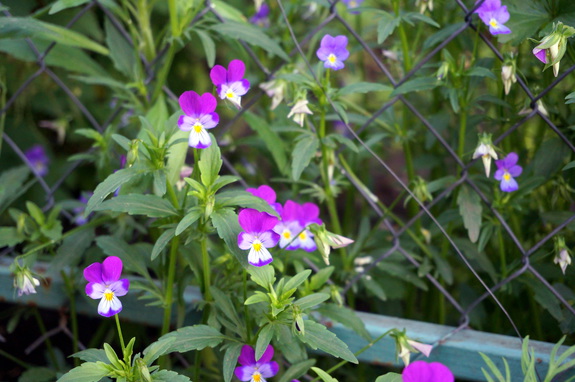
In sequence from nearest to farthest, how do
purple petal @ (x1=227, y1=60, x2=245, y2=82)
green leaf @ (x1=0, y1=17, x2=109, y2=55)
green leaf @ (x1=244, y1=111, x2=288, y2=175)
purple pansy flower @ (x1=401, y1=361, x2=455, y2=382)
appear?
purple pansy flower @ (x1=401, y1=361, x2=455, y2=382)
purple petal @ (x1=227, y1=60, x2=245, y2=82)
green leaf @ (x1=0, y1=17, x2=109, y2=55)
green leaf @ (x1=244, y1=111, x2=288, y2=175)

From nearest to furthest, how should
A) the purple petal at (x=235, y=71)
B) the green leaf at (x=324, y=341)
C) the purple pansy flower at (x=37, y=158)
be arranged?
the green leaf at (x=324, y=341) < the purple petal at (x=235, y=71) < the purple pansy flower at (x=37, y=158)

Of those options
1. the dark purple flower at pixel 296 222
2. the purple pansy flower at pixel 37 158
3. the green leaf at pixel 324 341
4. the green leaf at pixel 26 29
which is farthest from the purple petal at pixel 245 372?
the purple pansy flower at pixel 37 158

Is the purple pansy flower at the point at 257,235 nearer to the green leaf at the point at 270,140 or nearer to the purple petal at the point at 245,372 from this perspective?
the purple petal at the point at 245,372

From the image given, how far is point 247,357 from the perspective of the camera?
3.97ft

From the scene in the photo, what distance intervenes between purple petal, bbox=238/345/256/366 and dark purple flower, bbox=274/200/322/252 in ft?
0.81

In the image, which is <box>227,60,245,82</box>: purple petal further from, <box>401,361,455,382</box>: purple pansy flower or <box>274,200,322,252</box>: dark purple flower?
<box>401,361,455,382</box>: purple pansy flower

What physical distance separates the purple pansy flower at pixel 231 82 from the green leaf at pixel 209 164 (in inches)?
3.4

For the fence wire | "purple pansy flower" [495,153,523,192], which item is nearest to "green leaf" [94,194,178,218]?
the fence wire

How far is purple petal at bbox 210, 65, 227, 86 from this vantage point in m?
1.17

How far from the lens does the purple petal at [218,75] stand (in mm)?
1165

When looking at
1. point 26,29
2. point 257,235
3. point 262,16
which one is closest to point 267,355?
point 257,235

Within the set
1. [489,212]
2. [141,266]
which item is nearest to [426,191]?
[489,212]

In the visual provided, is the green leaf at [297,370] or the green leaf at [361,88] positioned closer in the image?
the green leaf at [297,370]

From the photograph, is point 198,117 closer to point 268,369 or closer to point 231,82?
point 231,82
